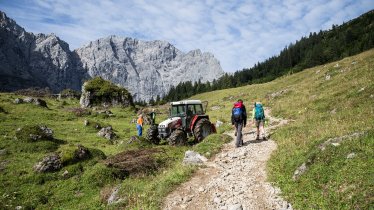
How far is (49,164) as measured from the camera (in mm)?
17281

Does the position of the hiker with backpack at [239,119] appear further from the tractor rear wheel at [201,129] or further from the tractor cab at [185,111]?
the tractor cab at [185,111]

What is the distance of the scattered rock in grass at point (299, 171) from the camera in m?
11.2

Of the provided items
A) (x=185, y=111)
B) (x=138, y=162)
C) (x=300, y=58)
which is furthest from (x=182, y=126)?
(x=300, y=58)

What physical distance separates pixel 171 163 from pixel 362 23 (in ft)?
583

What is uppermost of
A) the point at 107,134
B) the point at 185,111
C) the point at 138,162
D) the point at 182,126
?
the point at 185,111

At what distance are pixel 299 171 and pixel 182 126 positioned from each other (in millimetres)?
11529

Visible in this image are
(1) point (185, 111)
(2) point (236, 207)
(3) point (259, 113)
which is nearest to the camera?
(2) point (236, 207)

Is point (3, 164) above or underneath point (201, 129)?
underneath

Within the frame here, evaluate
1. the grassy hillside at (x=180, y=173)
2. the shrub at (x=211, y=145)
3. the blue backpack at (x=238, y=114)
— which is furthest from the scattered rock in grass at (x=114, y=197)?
the blue backpack at (x=238, y=114)

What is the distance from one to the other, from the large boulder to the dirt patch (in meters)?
43.4

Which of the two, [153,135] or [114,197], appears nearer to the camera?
[114,197]

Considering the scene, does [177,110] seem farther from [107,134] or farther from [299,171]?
[299,171]

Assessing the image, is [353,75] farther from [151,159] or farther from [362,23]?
[362,23]

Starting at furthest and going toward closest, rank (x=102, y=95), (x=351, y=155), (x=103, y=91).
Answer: (x=102, y=95)
(x=103, y=91)
(x=351, y=155)
